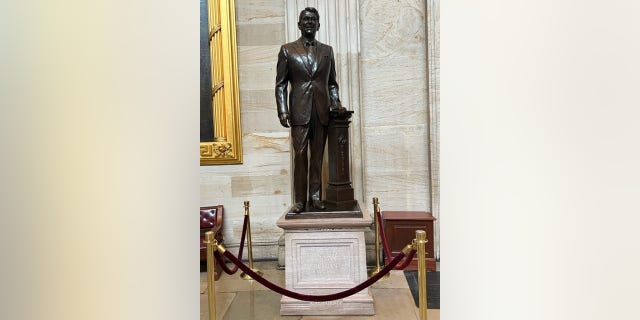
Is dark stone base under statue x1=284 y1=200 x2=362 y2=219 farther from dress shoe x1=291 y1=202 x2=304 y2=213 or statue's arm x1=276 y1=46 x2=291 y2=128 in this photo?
statue's arm x1=276 y1=46 x2=291 y2=128

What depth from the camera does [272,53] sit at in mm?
5211

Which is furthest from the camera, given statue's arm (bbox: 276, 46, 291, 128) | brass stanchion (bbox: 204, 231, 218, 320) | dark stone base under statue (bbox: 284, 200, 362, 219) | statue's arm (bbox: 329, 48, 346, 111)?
statue's arm (bbox: 329, 48, 346, 111)

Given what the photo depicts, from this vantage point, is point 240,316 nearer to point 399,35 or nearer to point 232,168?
point 232,168

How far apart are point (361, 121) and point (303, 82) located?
1568 millimetres

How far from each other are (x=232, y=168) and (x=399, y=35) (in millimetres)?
2912

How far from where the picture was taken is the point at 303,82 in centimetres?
374

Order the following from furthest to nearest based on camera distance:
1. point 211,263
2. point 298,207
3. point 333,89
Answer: point 333,89, point 298,207, point 211,263

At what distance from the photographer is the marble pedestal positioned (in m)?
3.32

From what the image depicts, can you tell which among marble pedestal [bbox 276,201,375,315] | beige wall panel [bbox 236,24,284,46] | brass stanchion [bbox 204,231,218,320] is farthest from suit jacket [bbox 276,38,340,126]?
brass stanchion [bbox 204,231,218,320]

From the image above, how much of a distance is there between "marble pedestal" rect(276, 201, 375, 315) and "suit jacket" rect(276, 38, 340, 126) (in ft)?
3.40

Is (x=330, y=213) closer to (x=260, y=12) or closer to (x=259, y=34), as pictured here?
(x=259, y=34)

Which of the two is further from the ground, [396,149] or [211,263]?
[396,149]

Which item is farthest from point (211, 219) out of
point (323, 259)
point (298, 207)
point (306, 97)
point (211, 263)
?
point (211, 263)

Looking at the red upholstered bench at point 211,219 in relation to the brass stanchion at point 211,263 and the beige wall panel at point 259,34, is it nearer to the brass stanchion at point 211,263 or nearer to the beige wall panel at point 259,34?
the beige wall panel at point 259,34
